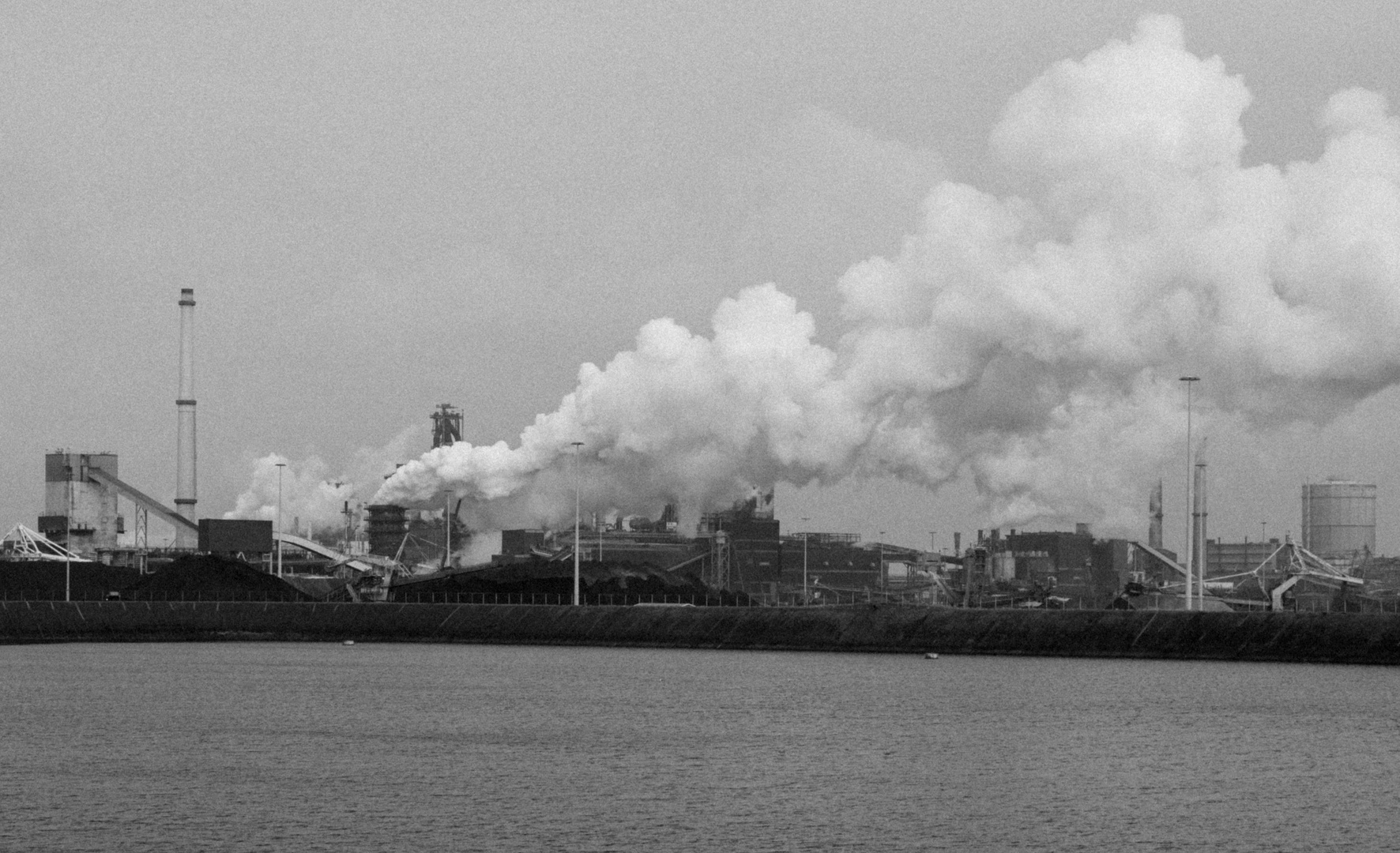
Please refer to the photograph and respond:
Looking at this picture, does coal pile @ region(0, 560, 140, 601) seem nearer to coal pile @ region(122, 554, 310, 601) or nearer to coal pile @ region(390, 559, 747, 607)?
coal pile @ region(122, 554, 310, 601)

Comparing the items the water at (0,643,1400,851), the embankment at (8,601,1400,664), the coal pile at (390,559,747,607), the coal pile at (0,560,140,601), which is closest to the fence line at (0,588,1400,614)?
the coal pile at (390,559,747,607)

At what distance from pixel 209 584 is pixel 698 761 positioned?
120147 mm

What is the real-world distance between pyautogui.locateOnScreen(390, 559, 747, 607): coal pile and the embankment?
43.3ft

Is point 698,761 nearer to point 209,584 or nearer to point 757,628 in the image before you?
point 757,628

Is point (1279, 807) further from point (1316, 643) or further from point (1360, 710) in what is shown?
point (1316, 643)

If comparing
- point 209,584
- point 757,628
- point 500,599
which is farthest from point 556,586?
point 757,628

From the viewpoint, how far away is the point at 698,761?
225ft

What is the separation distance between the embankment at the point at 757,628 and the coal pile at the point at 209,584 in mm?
13007

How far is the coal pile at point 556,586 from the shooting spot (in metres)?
176

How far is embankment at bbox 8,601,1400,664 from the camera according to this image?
401ft

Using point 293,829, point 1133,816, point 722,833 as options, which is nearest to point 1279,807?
point 1133,816

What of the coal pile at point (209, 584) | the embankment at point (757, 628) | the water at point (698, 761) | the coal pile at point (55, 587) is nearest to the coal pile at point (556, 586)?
the coal pile at point (209, 584)

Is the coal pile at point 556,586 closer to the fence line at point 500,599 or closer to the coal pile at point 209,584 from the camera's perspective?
the fence line at point 500,599

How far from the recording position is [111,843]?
1955 inches
